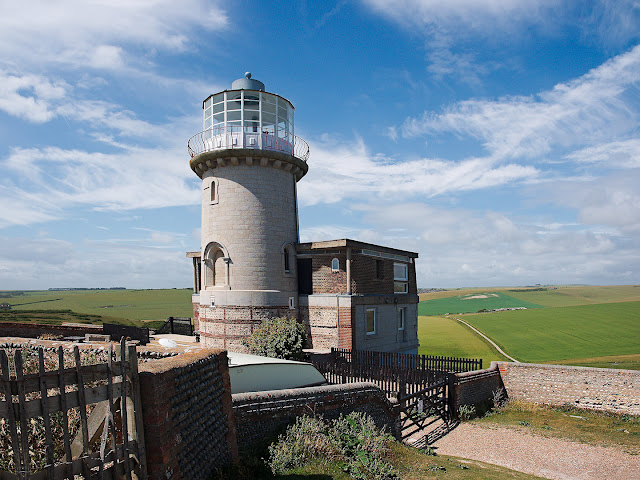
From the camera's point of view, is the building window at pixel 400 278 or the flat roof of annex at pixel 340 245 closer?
the flat roof of annex at pixel 340 245

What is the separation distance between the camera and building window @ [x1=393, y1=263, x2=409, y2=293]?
80.7 feet

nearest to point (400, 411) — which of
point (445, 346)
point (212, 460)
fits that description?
point (212, 460)

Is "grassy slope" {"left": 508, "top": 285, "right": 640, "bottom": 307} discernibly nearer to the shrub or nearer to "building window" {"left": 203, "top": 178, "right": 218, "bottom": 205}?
the shrub

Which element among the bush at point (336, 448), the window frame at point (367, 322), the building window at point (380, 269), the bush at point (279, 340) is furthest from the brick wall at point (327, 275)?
the bush at point (336, 448)

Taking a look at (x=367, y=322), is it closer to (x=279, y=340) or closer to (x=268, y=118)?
(x=279, y=340)

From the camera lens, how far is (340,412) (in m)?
10.4

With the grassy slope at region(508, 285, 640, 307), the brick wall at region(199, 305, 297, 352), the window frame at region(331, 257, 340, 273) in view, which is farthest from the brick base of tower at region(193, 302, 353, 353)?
the grassy slope at region(508, 285, 640, 307)

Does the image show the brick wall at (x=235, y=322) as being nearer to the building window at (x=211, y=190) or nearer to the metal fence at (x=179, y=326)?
the building window at (x=211, y=190)

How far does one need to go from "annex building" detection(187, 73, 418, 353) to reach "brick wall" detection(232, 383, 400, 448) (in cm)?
860

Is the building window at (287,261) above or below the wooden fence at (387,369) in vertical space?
above

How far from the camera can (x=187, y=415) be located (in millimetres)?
6375

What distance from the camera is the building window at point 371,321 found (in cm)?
2167

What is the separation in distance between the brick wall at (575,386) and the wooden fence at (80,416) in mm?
17396

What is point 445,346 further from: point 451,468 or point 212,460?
point 212,460
